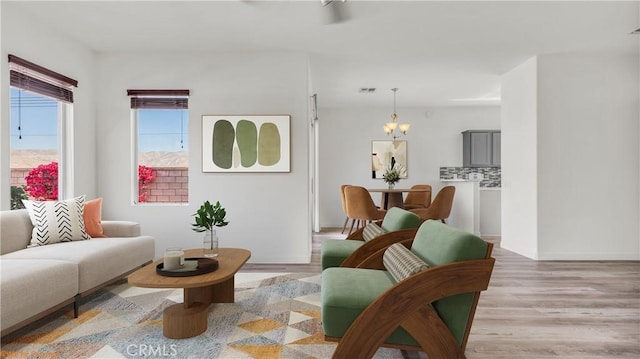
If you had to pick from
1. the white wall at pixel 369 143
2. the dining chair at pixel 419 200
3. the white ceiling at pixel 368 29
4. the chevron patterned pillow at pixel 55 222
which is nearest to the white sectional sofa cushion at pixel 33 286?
the chevron patterned pillow at pixel 55 222

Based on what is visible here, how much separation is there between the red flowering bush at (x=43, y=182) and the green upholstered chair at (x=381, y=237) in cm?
293

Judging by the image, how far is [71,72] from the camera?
13.3ft

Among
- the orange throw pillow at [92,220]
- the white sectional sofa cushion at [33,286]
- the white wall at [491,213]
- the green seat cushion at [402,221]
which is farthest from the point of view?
the white wall at [491,213]

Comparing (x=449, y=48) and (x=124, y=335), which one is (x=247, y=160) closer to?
(x=124, y=335)

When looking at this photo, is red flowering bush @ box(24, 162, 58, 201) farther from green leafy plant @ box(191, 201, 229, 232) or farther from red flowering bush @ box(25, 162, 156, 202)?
green leafy plant @ box(191, 201, 229, 232)

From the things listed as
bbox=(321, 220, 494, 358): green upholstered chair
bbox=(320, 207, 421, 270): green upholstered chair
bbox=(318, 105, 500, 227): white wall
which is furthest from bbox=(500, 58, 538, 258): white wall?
bbox=(321, 220, 494, 358): green upholstered chair

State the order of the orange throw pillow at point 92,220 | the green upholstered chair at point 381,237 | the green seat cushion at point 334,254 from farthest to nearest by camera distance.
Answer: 1. the orange throw pillow at point 92,220
2. the green seat cushion at point 334,254
3. the green upholstered chair at point 381,237

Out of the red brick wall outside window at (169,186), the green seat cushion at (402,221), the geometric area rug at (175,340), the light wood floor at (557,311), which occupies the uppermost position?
the red brick wall outside window at (169,186)

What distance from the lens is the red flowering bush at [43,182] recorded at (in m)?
3.59

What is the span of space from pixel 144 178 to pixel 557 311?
15.0 feet

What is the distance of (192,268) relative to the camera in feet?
8.12

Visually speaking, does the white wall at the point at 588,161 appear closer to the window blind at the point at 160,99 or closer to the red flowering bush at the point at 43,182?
the window blind at the point at 160,99

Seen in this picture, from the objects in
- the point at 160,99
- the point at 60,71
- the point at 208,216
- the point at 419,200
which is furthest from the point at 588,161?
the point at 60,71

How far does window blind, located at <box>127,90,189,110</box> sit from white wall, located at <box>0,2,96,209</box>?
503 millimetres
